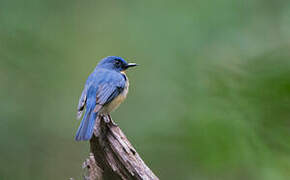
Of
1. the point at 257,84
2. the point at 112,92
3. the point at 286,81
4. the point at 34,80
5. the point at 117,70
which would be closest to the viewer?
the point at 286,81

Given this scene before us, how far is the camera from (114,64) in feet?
19.7

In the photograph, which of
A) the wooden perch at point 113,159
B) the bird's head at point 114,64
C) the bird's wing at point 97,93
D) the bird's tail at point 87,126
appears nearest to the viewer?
the wooden perch at point 113,159

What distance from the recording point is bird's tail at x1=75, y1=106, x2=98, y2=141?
13.7 ft

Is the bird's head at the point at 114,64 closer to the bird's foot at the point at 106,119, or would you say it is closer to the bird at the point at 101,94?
the bird at the point at 101,94

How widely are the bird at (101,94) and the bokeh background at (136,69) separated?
3.07 feet

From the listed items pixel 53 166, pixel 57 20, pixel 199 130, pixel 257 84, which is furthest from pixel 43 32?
pixel 257 84

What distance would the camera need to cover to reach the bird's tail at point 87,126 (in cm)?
418

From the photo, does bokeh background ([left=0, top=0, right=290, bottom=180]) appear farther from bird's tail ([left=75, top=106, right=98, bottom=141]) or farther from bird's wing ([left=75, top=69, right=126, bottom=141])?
bird's tail ([left=75, top=106, right=98, bottom=141])

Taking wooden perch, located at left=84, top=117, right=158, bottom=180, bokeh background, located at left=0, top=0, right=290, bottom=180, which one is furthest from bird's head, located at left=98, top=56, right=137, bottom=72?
wooden perch, located at left=84, top=117, right=158, bottom=180

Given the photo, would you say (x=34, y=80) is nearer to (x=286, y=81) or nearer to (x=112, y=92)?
(x=112, y=92)

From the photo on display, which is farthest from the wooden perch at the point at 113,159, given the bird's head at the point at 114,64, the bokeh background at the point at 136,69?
the bird's head at the point at 114,64

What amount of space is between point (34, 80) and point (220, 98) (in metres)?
3.26

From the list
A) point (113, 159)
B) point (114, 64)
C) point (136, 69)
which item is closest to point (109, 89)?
point (114, 64)

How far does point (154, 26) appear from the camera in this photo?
6.86 meters
